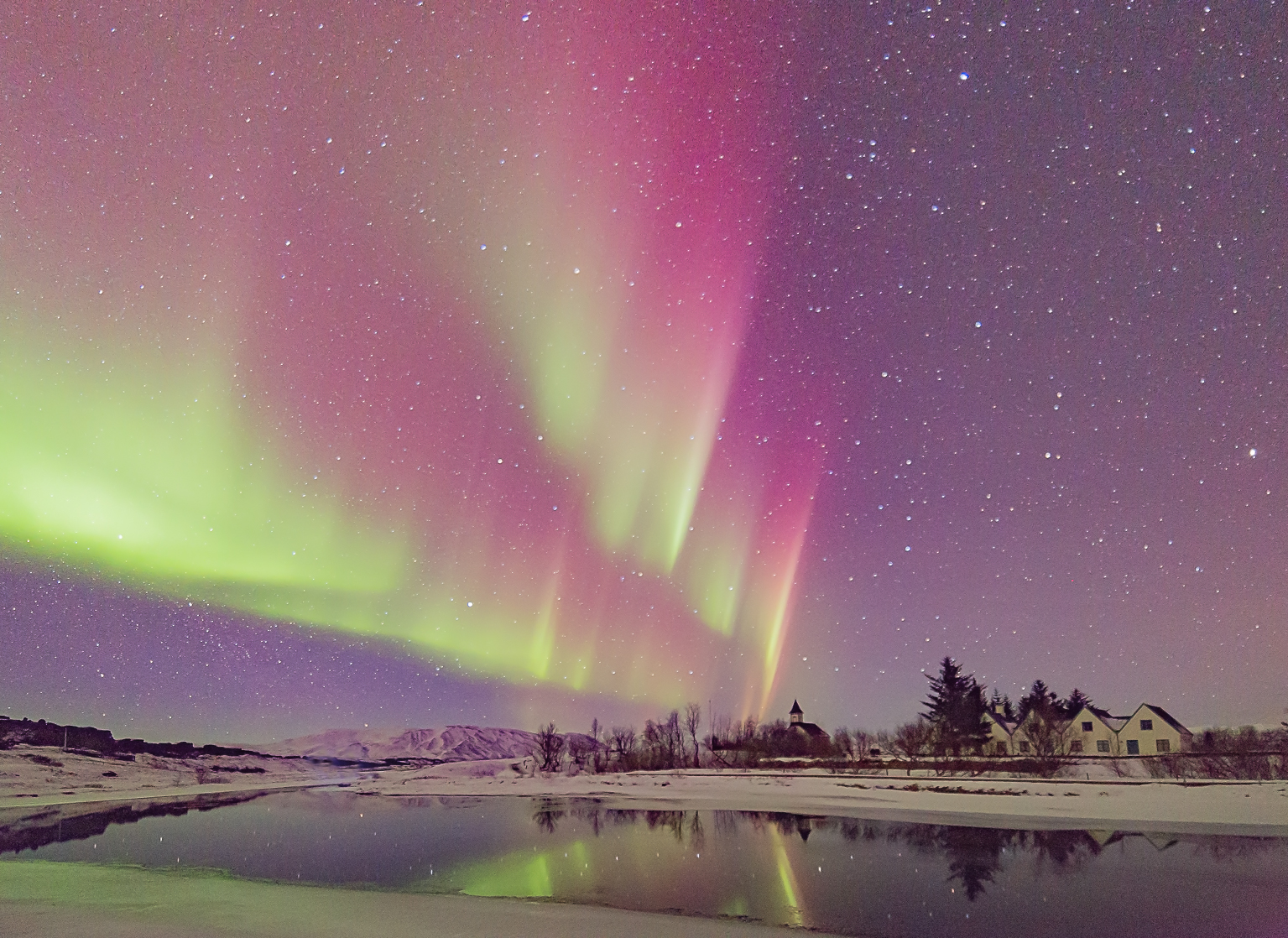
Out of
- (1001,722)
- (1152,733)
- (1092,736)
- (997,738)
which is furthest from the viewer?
(1001,722)

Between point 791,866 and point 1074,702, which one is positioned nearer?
point 791,866

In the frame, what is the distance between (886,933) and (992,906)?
12.9 ft

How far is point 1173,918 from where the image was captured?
47.8 feet

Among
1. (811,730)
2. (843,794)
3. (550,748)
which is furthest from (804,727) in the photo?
(843,794)

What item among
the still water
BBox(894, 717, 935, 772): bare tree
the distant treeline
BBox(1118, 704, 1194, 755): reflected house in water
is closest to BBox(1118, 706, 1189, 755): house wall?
BBox(1118, 704, 1194, 755): reflected house in water

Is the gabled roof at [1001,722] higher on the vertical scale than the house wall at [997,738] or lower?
higher

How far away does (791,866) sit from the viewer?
832 inches

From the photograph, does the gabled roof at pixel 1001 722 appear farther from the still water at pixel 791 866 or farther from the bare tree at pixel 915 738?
the still water at pixel 791 866

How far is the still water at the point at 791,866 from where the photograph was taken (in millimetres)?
15086

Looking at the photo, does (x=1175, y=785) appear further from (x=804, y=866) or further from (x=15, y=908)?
(x=15, y=908)

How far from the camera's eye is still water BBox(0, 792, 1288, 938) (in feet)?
49.5

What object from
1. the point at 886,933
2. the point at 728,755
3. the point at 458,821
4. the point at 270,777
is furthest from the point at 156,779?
the point at 886,933

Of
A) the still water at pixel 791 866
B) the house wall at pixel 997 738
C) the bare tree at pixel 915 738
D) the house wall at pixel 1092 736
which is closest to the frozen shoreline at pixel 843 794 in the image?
the still water at pixel 791 866

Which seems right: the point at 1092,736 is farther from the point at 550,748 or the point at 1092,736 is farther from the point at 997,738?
the point at 550,748
